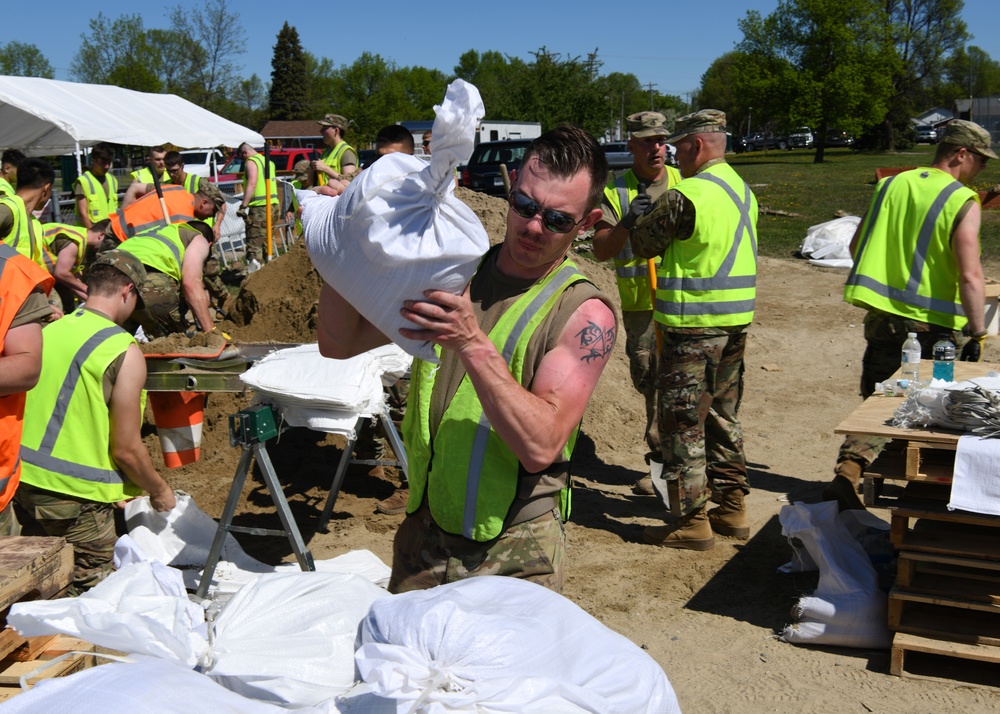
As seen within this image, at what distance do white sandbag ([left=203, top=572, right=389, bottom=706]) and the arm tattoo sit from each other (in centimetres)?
71

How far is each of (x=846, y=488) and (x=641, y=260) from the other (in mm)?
2006

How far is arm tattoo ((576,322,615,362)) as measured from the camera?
6.61 feet

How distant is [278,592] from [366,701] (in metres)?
0.69

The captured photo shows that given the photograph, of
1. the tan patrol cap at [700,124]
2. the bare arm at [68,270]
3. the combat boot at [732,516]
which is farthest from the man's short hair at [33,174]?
the combat boot at [732,516]

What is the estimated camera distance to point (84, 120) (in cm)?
1378

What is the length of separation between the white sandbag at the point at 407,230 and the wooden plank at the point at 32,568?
40.5 inches

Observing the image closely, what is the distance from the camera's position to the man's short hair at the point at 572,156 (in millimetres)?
2055

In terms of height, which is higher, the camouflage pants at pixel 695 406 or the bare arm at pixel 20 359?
the bare arm at pixel 20 359

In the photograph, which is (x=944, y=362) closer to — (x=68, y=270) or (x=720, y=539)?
(x=720, y=539)

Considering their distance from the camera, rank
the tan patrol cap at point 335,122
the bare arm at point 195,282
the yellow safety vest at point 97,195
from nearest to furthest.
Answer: the bare arm at point 195,282
the tan patrol cap at point 335,122
the yellow safety vest at point 97,195

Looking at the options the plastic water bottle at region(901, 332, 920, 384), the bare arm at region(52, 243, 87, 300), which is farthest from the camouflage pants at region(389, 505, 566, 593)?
the bare arm at region(52, 243, 87, 300)

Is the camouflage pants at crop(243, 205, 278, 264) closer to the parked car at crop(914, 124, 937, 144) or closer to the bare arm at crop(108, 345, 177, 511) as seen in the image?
the bare arm at crop(108, 345, 177, 511)

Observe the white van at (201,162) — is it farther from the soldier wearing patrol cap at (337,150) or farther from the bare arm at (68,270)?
the bare arm at (68,270)

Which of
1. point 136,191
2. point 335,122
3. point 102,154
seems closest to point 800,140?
point 335,122
